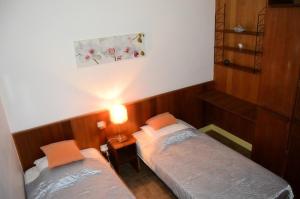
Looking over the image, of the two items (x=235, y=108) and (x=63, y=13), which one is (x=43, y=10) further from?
(x=235, y=108)

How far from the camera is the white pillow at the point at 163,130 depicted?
3.39m

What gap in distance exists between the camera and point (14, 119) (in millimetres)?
2818

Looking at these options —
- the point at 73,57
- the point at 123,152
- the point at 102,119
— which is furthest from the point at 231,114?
the point at 73,57

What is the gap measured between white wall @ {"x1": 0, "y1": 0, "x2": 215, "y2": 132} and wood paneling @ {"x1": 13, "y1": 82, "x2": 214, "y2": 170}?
0.10 metres

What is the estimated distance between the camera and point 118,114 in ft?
10.5

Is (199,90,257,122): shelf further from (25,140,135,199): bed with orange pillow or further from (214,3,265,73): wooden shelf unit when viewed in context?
(25,140,135,199): bed with orange pillow

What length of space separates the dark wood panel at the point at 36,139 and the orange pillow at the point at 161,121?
3.60 ft

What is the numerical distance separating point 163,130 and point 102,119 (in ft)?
2.74

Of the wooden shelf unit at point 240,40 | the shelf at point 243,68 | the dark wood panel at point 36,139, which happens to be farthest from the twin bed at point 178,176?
the wooden shelf unit at point 240,40

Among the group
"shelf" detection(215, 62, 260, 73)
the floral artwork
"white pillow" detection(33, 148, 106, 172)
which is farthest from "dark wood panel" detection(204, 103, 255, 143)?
"white pillow" detection(33, 148, 106, 172)

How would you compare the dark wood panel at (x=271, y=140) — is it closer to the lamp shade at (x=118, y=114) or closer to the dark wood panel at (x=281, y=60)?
the dark wood panel at (x=281, y=60)

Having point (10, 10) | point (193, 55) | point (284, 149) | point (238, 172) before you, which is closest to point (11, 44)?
point (10, 10)

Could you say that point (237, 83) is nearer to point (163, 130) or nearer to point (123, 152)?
point (163, 130)

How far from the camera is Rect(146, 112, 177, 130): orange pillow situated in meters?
3.49
